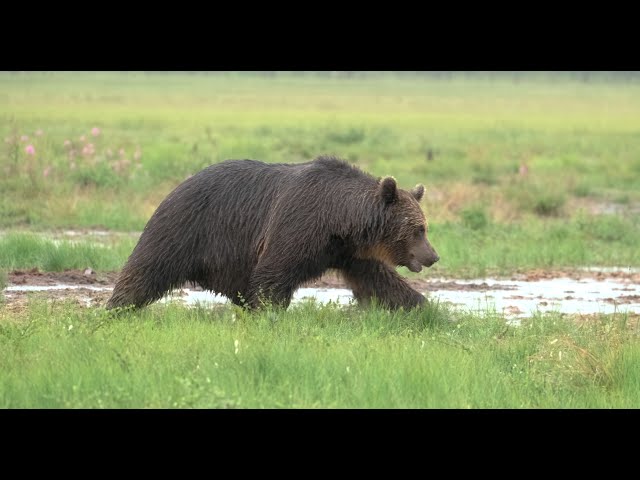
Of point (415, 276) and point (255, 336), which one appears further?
point (415, 276)

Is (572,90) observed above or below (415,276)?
above

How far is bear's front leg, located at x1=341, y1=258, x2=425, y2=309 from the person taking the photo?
32.5ft

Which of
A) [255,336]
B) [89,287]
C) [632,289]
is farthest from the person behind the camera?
[632,289]

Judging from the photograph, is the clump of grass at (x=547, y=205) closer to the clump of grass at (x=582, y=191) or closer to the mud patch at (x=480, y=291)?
the clump of grass at (x=582, y=191)

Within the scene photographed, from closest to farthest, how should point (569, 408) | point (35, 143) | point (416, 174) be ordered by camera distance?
point (569, 408)
point (35, 143)
point (416, 174)

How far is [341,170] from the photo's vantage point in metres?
9.84

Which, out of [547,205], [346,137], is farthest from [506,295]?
[346,137]

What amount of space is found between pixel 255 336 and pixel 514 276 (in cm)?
587

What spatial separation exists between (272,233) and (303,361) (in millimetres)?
2247

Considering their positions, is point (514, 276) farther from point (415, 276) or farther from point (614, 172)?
point (614, 172)

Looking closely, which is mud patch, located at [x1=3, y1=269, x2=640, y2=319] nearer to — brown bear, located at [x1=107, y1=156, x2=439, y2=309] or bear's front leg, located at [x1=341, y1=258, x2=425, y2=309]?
bear's front leg, located at [x1=341, y1=258, x2=425, y2=309]

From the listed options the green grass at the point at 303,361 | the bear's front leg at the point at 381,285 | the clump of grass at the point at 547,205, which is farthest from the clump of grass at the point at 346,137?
the green grass at the point at 303,361

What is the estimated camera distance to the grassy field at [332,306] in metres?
6.94

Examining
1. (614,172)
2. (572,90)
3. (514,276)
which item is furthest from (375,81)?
(514,276)
